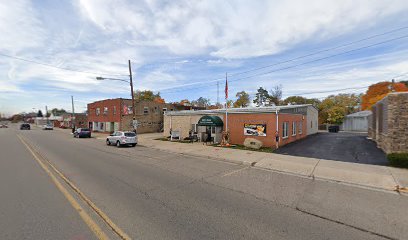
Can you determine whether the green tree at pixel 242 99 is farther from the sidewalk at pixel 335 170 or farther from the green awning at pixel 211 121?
the sidewalk at pixel 335 170

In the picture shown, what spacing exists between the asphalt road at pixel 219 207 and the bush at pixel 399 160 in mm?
4866

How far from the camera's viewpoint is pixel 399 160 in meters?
10.8

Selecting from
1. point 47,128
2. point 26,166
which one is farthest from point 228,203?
point 47,128

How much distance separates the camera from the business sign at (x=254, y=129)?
18628mm

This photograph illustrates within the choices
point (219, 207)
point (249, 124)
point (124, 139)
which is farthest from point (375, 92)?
point (219, 207)

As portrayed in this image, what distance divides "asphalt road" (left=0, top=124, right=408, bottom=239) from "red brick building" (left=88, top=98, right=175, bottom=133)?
29.1m

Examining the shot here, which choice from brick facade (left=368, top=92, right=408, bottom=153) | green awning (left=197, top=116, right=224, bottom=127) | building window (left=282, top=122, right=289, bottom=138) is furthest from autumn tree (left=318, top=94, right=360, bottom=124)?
brick facade (left=368, top=92, right=408, bottom=153)

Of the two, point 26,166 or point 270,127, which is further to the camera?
point 270,127

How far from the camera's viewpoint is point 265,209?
19.2 ft

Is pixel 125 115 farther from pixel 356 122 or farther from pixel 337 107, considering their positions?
pixel 356 122

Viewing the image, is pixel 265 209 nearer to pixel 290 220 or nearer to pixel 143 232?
pixel 290 220

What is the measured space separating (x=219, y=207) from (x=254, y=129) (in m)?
13.8

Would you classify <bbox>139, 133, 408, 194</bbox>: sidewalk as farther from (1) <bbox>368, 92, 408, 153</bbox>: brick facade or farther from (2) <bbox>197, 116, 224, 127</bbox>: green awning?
(2) <bbox>197, 116, 224, 127</bbox>: green awning

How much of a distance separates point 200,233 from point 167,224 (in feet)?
2.67
